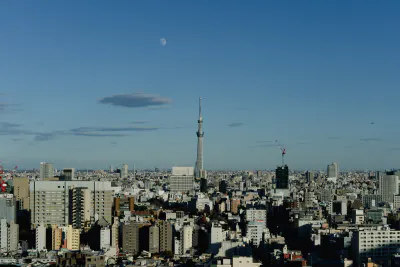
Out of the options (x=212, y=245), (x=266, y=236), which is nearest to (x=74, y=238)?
(x=212, y=245)

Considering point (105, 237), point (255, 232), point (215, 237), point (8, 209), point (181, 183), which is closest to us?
point (215, 237)

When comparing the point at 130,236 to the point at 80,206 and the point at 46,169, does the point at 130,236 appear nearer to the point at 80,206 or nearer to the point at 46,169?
the point at 80,206

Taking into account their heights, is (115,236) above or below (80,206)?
below

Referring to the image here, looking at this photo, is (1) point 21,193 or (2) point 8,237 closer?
(2) point 8,237

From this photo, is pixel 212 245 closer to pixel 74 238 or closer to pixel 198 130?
pixel 74 238

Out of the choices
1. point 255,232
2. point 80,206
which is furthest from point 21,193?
point 255,232

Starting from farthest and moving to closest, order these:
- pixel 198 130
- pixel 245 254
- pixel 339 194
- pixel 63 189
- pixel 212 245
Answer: pixel 198 130 → pixel 339 194 → pixel 63 189 → pixel 212 245 → pixel 245 254

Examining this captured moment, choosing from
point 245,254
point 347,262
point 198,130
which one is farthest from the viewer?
point 198,130
